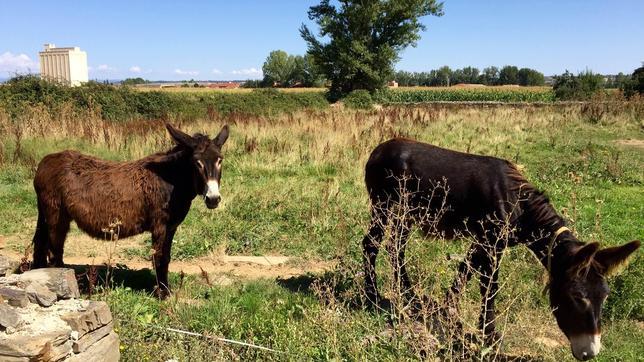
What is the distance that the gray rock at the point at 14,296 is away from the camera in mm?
3312

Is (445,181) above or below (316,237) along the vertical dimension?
above

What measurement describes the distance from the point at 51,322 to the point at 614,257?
383cm

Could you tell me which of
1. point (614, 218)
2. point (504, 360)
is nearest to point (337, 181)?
point (614, 218)

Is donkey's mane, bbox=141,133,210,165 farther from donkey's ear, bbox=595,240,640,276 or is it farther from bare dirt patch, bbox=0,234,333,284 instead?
donkey's ear, bbox=595,240,640,276

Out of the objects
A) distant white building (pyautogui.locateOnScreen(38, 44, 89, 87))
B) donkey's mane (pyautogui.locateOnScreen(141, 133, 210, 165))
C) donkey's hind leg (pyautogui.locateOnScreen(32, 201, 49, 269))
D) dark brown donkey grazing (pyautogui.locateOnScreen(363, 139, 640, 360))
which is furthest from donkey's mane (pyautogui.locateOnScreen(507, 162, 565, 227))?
distant white building (pyautogui.locateOnScreen(38, 44, 89, 87))

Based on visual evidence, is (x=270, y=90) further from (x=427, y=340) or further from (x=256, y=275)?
(x=427, y=340)

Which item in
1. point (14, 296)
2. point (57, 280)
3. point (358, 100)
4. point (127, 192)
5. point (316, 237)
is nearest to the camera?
point (14, 296)

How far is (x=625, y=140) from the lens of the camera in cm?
1677

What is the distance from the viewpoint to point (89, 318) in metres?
3.36

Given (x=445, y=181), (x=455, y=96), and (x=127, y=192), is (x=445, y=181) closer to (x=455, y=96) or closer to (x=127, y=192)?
(x=127, y=192)

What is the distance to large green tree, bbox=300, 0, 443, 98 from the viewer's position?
43.4 meters

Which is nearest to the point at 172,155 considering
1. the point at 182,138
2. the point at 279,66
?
the point at 182,138

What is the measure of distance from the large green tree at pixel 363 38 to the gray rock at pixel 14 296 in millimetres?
41064

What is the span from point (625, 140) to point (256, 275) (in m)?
16.0
